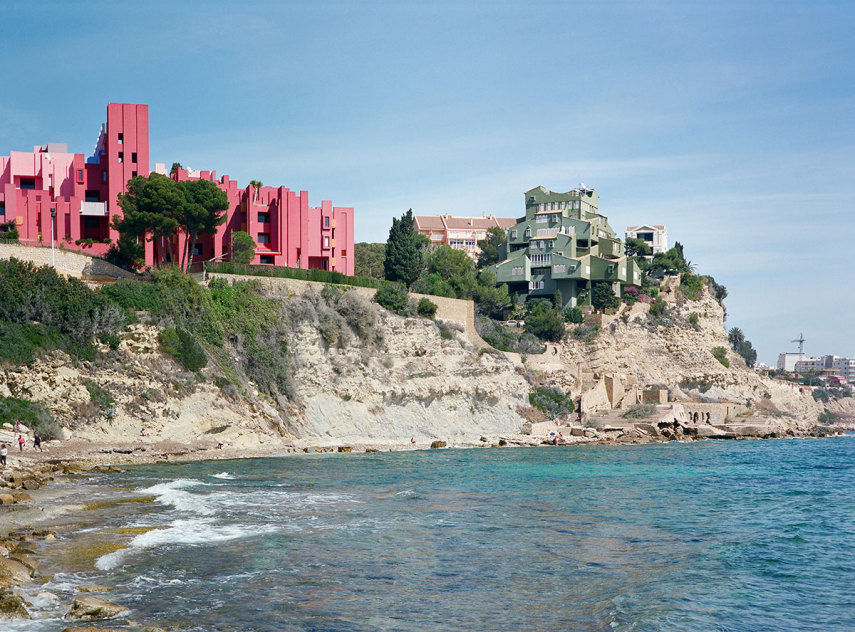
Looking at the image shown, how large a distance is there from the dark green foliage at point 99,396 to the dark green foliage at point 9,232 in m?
13.2

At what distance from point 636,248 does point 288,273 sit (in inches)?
2060

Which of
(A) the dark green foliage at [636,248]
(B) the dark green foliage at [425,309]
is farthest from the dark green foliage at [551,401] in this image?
(A) the dark green foliage at [636,248]

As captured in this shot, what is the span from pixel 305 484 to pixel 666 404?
45070mm

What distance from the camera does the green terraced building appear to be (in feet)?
276

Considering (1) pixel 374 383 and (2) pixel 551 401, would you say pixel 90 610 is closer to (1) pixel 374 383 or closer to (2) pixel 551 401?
(1) pixel 374 383

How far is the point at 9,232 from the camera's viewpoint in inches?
2051

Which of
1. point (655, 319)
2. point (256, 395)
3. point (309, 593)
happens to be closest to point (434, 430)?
point (256, 395)

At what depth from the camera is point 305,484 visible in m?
32.4

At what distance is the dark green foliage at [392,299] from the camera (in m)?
62.4

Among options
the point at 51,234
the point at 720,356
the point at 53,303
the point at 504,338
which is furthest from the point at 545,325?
the point at 53,303

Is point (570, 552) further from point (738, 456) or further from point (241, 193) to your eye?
point (241, 193)

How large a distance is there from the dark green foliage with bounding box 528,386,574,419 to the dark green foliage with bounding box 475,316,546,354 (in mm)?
5006

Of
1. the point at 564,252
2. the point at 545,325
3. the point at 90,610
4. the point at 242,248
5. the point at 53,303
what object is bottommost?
the point at 90,610

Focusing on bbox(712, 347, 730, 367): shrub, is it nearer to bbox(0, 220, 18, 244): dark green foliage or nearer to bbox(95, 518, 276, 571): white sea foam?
bbox(0, 220, 18, 244): dark green foliage
